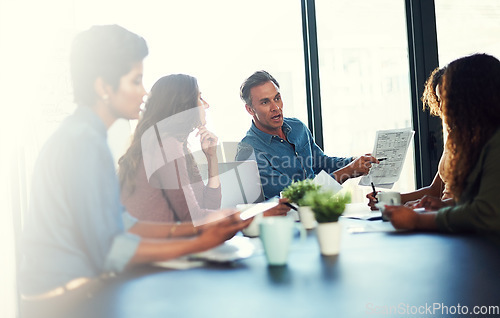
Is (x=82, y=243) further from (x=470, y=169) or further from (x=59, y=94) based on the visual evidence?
(x=470, y=169)

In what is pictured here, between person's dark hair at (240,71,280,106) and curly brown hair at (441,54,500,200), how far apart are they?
163 cm

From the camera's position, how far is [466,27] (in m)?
4.05

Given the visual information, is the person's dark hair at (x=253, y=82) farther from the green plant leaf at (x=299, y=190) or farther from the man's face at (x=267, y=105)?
the green plant leaf at (x=299, y=190)

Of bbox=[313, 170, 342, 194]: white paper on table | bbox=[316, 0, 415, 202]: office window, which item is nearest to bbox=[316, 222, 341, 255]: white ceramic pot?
bbox=[313, 170, 342, 194]: white paper on table

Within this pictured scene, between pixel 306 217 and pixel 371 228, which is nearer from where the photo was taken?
pixel 371 228

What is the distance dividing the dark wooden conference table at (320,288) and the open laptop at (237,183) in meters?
0.69

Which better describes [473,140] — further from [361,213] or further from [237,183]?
[237,183]

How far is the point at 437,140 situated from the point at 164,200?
10.8 feet

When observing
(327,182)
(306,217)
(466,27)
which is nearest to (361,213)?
(327,182)

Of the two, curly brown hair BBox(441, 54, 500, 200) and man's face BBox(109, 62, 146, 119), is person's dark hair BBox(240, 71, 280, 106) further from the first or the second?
man's face BBox(109, 62, 146, 119)

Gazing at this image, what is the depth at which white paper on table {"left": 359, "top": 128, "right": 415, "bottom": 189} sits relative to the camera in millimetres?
2137

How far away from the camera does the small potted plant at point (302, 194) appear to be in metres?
1.53

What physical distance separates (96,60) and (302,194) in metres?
0.97

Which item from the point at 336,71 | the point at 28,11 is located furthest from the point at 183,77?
the point at 336,71
